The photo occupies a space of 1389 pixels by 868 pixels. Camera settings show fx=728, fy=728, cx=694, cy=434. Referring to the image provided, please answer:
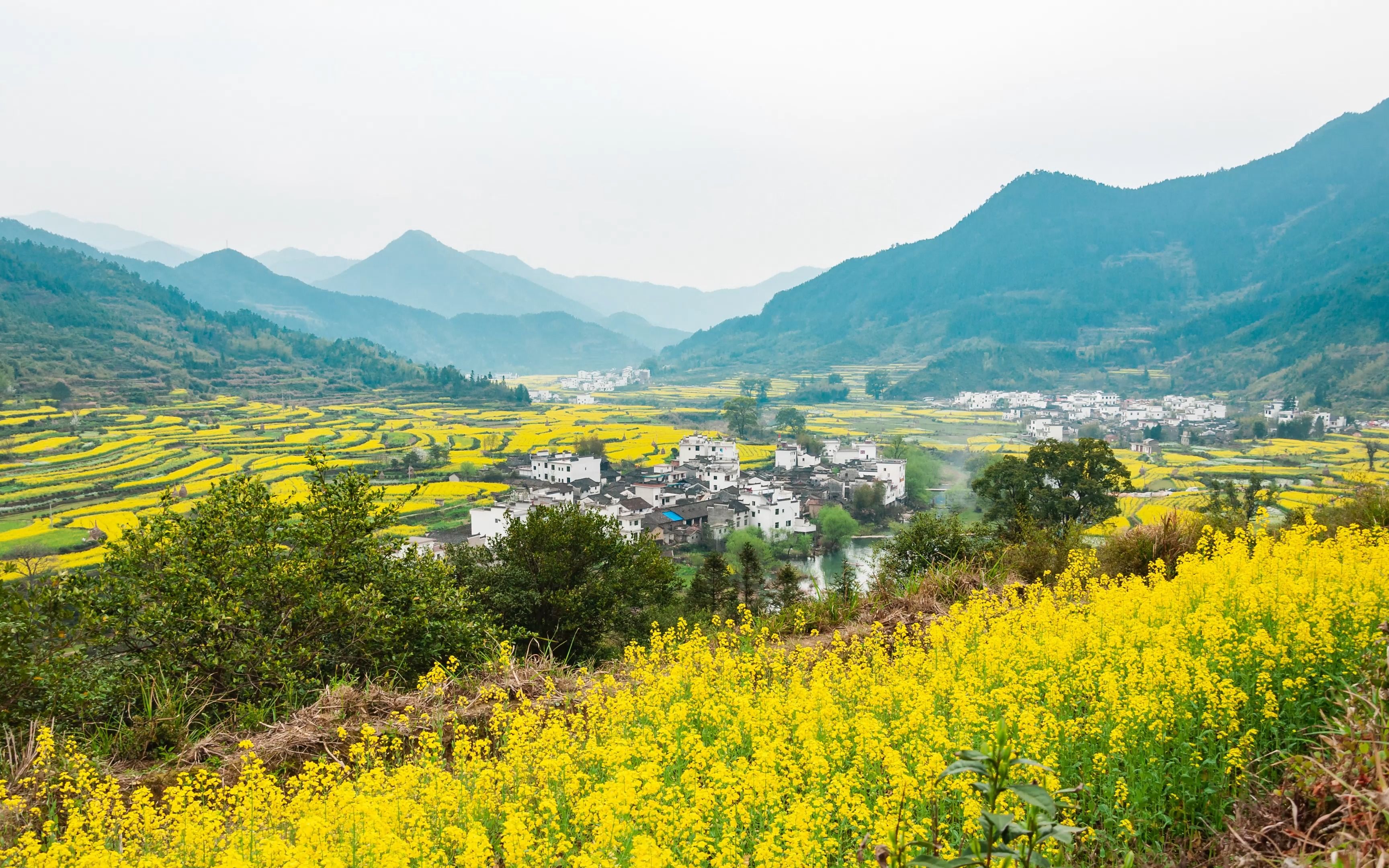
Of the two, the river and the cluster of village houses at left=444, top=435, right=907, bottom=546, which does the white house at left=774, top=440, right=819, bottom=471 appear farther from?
the river

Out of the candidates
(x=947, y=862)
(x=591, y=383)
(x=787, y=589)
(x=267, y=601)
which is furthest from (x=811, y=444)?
A: (x=591, y=383)

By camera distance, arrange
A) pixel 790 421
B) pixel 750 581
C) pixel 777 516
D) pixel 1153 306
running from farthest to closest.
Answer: pixel 1153 306 < pixel 790 421 < pixel 777 516 < pixel 750 581

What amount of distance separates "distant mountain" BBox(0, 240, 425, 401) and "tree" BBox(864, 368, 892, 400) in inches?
2710

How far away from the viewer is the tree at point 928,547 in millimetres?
10664

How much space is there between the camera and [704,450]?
2378 inches

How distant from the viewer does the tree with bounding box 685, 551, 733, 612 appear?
2027 cm

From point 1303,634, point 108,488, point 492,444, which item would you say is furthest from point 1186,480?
point 108,488

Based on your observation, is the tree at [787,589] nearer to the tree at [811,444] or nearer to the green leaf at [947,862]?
the green leaf at [947,862]

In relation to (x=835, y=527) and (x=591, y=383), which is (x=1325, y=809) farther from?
(x=591, y=383)

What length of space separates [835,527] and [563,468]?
19868mm

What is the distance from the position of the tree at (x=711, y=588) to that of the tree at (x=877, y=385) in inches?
3662

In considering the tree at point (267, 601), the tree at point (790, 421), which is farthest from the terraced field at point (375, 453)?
the tree at point (790, 421)

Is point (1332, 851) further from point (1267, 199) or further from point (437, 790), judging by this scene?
point (1267, 199)

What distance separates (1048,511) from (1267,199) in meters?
232
